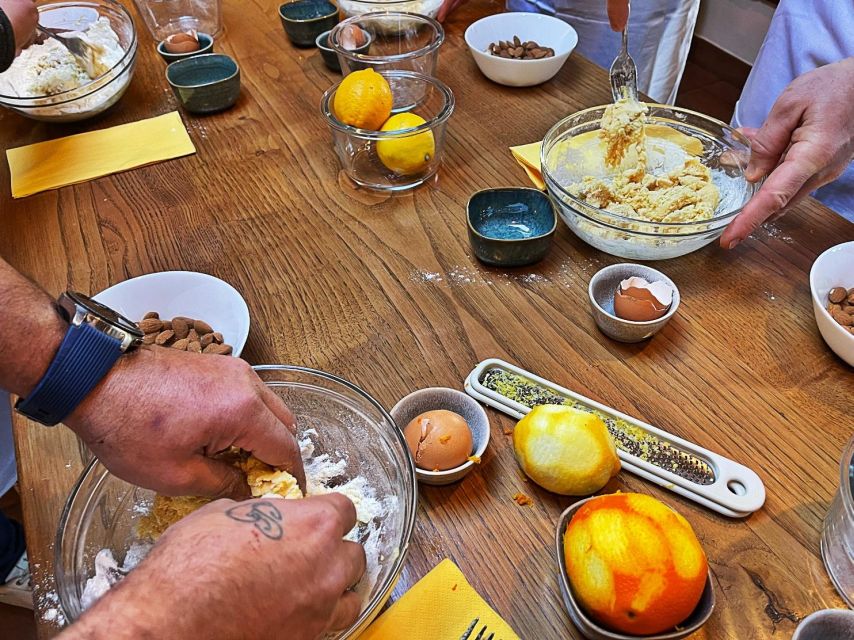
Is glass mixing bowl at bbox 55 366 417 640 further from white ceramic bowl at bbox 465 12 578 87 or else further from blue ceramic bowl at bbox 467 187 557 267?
white ceramic bowl at bbox 465 12 578 87

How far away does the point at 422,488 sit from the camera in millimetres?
795

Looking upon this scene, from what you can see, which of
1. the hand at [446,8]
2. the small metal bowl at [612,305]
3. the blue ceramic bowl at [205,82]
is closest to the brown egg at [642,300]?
the small metal bowl at [612,305]

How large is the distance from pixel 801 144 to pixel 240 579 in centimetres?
109

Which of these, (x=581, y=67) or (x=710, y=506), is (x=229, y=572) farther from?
(x=581, y=67)

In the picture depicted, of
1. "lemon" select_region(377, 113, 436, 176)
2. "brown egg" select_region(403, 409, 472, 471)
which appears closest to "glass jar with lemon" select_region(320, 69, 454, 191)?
"lemon" select_region(377, 113, 436, 176)

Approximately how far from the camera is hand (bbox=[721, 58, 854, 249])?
1001 millimetres

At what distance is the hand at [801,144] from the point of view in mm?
1001

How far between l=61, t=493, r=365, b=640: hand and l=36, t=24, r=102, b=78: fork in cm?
147

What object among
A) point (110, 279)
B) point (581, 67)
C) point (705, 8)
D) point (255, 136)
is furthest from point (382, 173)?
point (705, 8)

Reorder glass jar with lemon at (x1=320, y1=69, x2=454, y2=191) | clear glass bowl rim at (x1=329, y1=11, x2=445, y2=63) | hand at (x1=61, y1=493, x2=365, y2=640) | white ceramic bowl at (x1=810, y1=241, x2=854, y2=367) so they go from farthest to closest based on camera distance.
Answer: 1. clear glass bowl rim at (x1=329, y1=11, x2=445, y2=63)
2. glass jar with lemon at (x1=320, y1=69, x2=454, y2=191)
3. white ceramic bowl at (x1=810, y1=241, x2=854, y2=367)
4. hand at (x1=61, y1=493, x2=365, y2=640)

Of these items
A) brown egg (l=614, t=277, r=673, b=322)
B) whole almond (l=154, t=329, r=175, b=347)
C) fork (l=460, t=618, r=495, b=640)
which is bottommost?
fork (l=460, t=618, r=495, b=640)

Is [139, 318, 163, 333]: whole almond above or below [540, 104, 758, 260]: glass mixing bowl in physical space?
below

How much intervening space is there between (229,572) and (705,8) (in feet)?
12.9

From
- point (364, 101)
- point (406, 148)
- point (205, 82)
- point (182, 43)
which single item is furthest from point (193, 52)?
point (406, 148)
